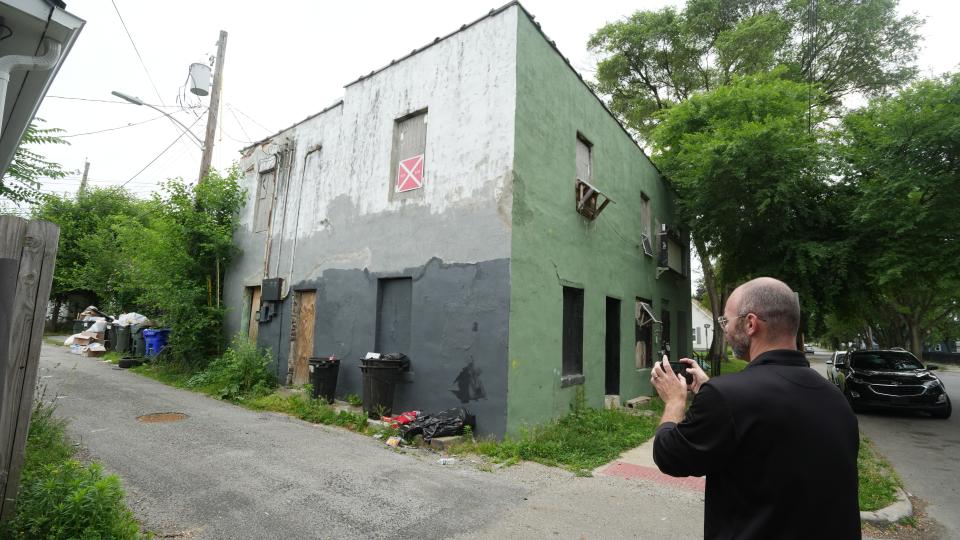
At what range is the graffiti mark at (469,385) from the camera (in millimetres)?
7086

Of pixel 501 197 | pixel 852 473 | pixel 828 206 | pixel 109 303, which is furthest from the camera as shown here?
pixel 109 303

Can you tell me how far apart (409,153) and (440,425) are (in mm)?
5004

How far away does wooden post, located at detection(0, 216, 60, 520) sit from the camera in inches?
102

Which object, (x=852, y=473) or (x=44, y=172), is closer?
(x=852, y=473)

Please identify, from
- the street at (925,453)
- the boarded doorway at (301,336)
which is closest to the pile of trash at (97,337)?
the boarded doorway at (301,336)

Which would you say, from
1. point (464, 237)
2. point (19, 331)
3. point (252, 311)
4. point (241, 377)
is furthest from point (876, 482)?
point (252, 311)

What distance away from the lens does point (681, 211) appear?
14.5 m

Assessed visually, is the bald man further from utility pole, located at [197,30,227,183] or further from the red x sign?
utility pole, located at [197,30,227,183]

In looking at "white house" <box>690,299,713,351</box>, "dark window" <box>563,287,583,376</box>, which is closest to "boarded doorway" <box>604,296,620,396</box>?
"dark window" <box>563,287,583,376</box>

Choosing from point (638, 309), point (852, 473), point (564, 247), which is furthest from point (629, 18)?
point (852, 473)

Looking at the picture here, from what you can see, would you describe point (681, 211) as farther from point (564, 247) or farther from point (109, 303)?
point (109, 303)

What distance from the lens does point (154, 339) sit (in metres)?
13.0

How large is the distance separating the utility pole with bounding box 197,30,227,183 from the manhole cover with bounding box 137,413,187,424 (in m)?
7.40

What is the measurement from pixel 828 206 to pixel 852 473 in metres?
12.8
